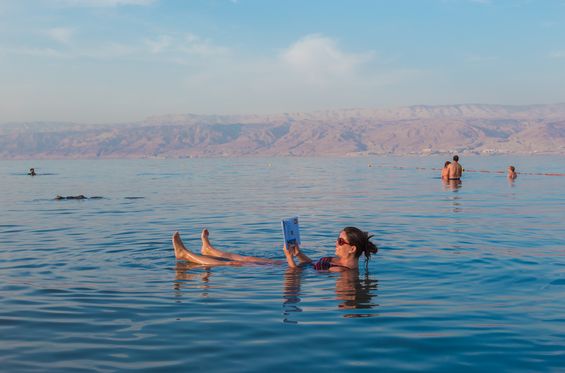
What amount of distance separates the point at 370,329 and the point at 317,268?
12.6ft

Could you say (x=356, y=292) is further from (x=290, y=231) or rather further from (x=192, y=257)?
(x=192, y=257)

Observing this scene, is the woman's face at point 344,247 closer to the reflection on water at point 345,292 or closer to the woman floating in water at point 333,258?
the woman floating in water at point 333,258

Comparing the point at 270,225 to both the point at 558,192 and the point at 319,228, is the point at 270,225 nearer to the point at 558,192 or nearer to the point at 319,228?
the point at 319,228

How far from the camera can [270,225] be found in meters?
20.7

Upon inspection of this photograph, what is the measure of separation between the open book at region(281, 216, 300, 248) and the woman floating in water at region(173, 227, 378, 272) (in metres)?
0.12

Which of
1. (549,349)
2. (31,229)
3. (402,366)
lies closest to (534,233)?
(549,349)

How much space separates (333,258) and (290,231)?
1.25 metres

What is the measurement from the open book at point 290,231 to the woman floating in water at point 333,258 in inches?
4.8

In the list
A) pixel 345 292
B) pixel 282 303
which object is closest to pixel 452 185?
pixel 345 292

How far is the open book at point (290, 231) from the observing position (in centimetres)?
1042

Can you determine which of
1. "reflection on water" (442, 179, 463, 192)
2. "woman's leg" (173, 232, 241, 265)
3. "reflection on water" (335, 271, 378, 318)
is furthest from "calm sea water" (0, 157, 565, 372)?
"reflection on water" (442, 179, 463, 192)

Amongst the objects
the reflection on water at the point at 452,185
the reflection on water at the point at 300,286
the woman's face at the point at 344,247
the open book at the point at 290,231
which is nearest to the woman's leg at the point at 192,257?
the reflection on water at the point at 300,286

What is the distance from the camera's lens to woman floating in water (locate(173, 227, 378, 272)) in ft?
35.6

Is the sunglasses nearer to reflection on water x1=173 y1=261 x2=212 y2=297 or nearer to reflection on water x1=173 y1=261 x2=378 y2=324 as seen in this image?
reflection on water x1=173 y1=261 x2=378 y2=324
